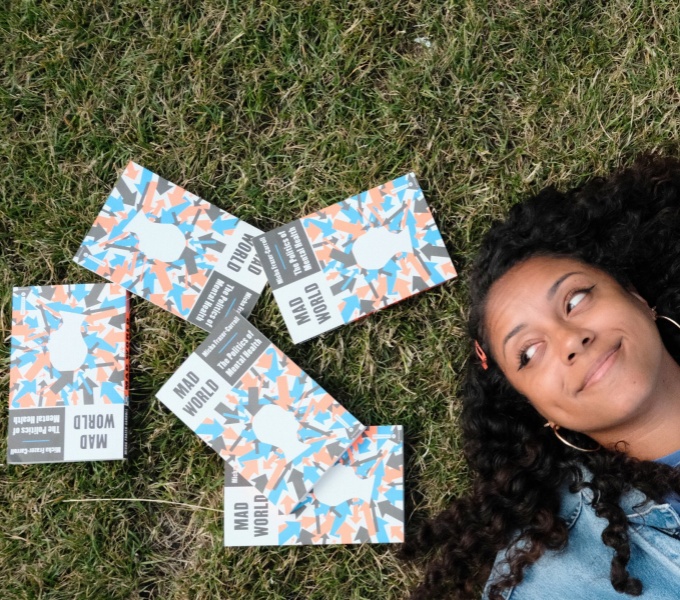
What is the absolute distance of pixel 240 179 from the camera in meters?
2.67

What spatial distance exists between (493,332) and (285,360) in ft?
2.52

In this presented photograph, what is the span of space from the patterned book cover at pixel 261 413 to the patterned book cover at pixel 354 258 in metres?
0.18

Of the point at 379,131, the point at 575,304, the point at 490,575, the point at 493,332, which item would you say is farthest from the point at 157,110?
the point at 490,575

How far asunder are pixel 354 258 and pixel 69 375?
3.73 feet

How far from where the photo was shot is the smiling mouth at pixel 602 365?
6.47 feet

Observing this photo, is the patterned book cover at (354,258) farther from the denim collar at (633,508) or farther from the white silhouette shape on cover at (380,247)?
the denim collar at (633,508)

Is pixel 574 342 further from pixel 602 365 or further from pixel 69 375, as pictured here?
pixel 69 375

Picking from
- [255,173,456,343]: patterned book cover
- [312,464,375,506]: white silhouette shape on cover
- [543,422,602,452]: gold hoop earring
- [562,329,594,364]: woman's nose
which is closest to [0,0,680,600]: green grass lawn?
[255,173,456,343]: patterned book cover

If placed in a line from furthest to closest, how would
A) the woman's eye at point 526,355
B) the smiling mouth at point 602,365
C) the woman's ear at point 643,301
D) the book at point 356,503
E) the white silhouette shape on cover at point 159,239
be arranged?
the white silhouette shape on cover at point 159,239
the book at point 356,503
the woman's ear at point 643,301
the woman's eye at point 526,355
the smiling mouth at point 602,365

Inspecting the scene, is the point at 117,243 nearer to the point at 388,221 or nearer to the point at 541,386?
the point at 388,221

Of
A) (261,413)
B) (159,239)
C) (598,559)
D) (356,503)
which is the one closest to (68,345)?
(159,239)

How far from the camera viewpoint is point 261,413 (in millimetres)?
2576

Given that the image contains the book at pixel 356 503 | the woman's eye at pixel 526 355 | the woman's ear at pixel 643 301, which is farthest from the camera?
the book at pixel 356 503

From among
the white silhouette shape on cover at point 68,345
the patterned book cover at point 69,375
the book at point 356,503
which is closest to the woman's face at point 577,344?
the book at point 356,503
